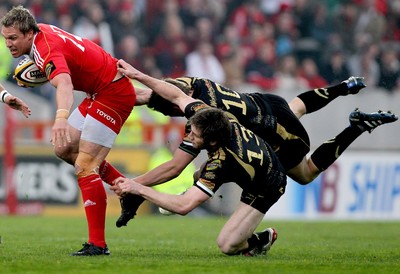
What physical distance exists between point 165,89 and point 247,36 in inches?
437

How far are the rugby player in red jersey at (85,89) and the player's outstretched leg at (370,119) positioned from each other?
2.98 metres

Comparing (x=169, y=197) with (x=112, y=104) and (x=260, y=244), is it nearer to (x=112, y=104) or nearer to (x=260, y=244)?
(x=112, y=104)

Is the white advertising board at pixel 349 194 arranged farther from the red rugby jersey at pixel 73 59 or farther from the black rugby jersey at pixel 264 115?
the red rugby jersey at pixel 73 59

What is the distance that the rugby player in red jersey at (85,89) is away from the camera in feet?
29.0

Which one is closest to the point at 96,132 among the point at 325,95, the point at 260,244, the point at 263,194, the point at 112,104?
the point at 112,104

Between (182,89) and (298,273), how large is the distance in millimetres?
2566

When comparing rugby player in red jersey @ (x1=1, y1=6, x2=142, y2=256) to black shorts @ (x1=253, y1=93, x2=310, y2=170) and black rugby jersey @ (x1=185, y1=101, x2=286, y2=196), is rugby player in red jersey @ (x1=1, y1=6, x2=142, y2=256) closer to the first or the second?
black rugby jersey @ (x1=185, y1=101, x2=286, y2=196)

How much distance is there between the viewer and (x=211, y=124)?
868 centimetres

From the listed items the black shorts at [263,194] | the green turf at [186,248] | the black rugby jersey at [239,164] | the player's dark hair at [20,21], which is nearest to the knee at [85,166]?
the green turf at [186,248]

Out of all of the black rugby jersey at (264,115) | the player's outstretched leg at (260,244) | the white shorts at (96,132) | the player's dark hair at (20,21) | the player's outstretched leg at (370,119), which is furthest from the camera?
the player's outstretched leg at (370,119)

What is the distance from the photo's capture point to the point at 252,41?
789 inches

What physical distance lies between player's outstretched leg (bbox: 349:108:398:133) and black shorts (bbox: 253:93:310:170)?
2.34 ft

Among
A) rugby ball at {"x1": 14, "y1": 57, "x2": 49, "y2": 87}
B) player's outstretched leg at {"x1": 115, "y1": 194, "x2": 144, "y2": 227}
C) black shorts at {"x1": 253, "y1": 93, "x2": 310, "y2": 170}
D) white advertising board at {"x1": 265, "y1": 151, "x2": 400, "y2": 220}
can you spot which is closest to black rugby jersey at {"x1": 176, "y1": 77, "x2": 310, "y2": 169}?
black shorts at {"x1": 253, "y1": 93, "x2": 310, "y2": 170}

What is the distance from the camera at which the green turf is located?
8.21m
